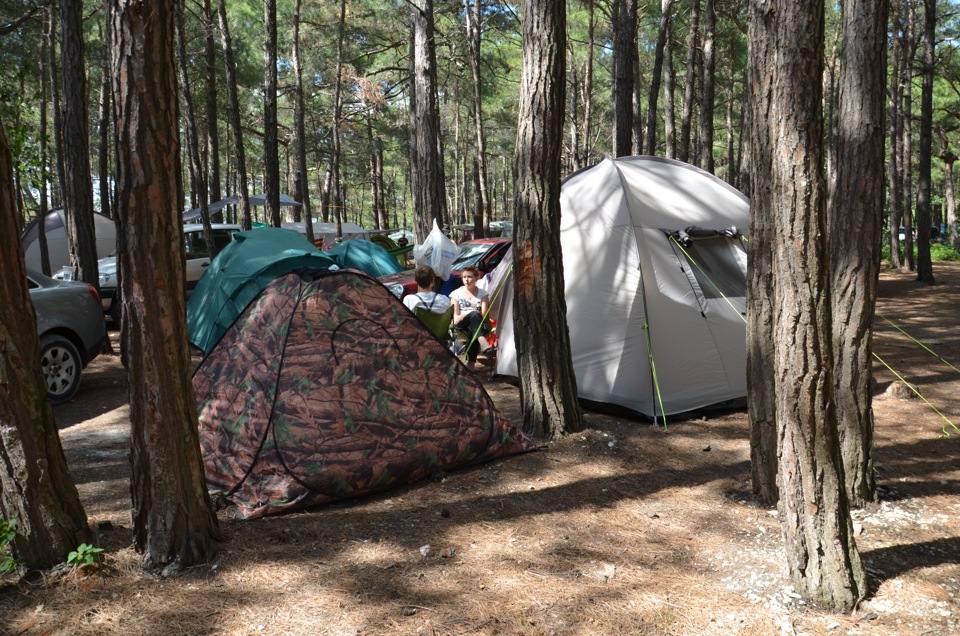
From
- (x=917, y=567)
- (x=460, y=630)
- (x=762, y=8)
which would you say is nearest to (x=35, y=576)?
(x=460, y=630)

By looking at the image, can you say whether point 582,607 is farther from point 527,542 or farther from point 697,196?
point 697,196

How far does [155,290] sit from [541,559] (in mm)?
2244

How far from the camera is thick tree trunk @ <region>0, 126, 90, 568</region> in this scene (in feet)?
10.5

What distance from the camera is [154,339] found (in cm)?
333

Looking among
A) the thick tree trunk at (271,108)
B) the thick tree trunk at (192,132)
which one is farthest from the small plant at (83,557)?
the thick tree trunk at (271,108)

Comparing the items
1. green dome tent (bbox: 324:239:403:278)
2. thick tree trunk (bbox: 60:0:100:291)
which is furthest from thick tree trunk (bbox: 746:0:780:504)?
green dome tent (bbox: 324:239:403:278)

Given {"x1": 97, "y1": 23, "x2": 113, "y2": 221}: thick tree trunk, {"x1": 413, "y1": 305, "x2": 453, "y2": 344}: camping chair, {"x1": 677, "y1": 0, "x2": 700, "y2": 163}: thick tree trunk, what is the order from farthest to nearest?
{"x1": 97, "y1": 23, "x2": 113, "y2": 221}: thick tree trunk → {"x1": 677, "y1": 0, "x2": 700, "y2": 163}: thick tree trunk → {"x1": 413, "y1": 305, "x2": 453, "y2": 344}: camping chair

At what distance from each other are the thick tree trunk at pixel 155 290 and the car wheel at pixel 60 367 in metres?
4.22

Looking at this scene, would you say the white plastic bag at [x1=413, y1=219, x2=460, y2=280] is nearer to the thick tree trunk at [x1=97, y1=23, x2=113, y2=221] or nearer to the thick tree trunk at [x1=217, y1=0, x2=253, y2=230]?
the thick tree trunk at [x1=217, y1=0, x2=253, y2=230]

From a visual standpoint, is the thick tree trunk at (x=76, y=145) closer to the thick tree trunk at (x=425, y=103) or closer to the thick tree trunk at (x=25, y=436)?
the thick tree trunk at (x=425, y=103)

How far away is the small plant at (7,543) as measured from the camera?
3.27 meters

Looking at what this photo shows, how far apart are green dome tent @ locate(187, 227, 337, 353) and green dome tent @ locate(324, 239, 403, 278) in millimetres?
3735

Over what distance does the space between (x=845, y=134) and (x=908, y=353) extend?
17.5 ft

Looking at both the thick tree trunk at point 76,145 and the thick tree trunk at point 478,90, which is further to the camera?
the thick tree trunk at point 478,90
